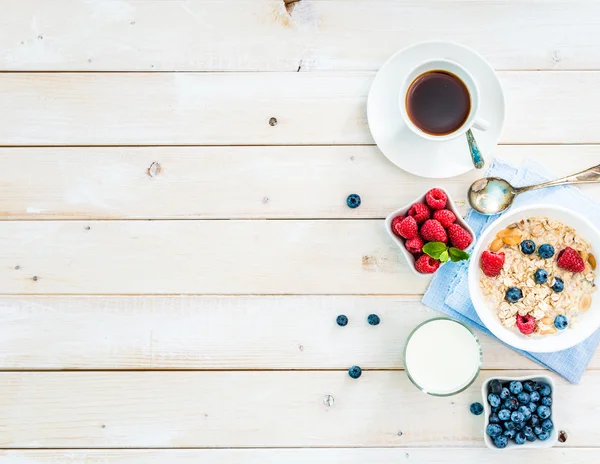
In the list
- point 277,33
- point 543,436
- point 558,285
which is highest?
point 277,33

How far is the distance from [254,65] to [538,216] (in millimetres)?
639

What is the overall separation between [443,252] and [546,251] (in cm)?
20

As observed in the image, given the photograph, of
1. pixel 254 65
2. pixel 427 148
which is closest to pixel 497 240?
pixel 427 148

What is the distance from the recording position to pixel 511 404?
1.19 meters

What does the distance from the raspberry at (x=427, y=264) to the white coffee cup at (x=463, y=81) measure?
22 cm

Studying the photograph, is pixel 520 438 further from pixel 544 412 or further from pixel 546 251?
pixel 546 251

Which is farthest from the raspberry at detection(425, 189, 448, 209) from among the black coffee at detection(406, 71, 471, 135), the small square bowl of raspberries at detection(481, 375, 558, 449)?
the small square bowl of raspberries at detection(481, 375, 558, 449)

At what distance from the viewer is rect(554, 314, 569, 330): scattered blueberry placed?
1.16 metres

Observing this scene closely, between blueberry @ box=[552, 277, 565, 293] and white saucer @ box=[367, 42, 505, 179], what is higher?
white saucer @ box=[367, 42, 505, 179]

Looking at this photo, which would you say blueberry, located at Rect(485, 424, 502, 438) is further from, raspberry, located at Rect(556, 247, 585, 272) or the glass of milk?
raspberry, located at Rect(556, 247, 585, 272)

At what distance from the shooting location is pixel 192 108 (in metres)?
1.29

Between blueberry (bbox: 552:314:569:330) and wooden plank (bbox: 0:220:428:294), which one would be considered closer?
blueberry (bbox: 552:314:569:330)

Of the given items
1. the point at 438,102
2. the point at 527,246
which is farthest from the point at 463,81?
the point at 527,246

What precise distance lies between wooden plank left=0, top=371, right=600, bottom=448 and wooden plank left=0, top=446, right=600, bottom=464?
0.01m
